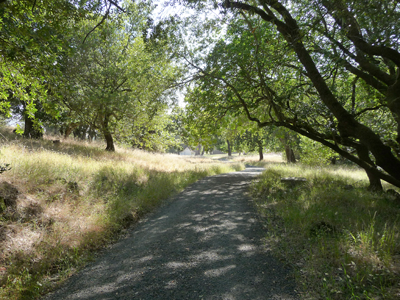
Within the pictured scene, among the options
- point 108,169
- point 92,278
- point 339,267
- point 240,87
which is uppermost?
point 240,87

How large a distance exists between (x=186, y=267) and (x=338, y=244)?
258cm

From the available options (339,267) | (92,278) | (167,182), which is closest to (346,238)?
(339,267)

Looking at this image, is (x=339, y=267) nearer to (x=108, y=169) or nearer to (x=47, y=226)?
(x=47, y=226)

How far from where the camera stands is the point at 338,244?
3.33m

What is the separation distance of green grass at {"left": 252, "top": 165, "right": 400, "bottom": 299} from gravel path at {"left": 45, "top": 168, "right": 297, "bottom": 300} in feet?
1.24

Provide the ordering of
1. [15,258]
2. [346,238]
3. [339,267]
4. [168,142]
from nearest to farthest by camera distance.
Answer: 1. [339,267]
2. [15,258]
3. [346,238]
4. [168,142]

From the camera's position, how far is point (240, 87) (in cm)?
755

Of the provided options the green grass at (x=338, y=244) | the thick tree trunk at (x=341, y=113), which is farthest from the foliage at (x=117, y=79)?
the green grass at (x=338, y=244)

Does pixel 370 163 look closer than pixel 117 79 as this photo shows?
Yes

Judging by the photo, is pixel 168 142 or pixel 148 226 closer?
pixel 148 226

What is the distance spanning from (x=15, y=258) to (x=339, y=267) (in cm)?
506

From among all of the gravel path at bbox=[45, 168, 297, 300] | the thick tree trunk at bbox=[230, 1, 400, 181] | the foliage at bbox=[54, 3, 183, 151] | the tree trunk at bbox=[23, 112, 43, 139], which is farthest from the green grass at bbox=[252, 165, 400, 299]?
the tree trunk at bbox=[23, 112, 43, 139]

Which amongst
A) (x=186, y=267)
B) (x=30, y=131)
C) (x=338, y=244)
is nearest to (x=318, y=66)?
(x=338, y=244)

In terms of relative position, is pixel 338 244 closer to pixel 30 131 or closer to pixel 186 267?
pixel 186 267
